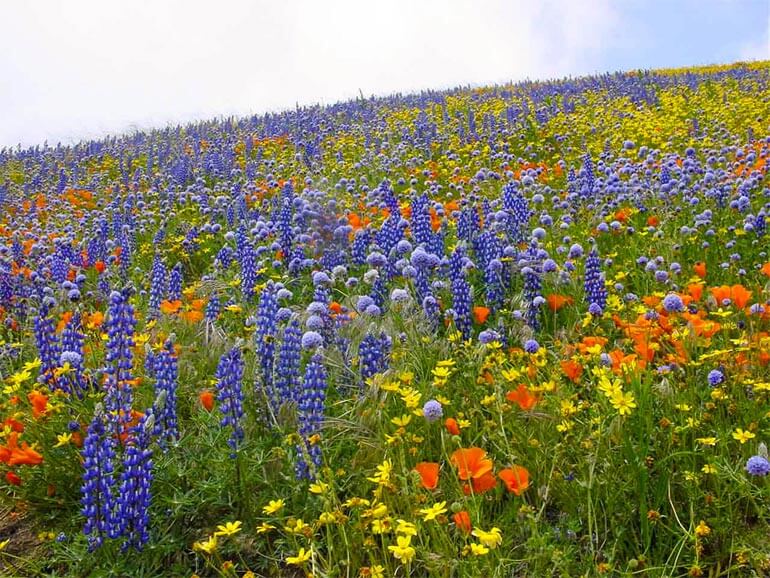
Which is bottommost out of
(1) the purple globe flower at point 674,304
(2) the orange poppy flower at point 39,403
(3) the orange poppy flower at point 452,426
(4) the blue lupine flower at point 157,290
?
(3) the orange poppy flower at point 452,426

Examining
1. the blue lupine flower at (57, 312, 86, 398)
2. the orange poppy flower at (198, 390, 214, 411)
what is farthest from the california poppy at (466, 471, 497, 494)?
the blue lupine flower at (57, 312, 86, 398)

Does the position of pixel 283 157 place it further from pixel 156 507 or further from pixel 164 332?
pixel 156 507

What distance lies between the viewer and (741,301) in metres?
3.43

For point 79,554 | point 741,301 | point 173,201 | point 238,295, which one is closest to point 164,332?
point 238,295

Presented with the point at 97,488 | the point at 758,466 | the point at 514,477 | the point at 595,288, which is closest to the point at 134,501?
the point at 97,488

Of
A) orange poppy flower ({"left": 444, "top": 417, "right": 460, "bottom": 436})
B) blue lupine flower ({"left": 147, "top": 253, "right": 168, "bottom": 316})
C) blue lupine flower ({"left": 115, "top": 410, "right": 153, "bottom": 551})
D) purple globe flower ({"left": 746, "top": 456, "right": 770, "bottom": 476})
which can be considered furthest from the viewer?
blue lupine flower ({"left": 147, "top": 253, "right": 168, "bottom": 316})

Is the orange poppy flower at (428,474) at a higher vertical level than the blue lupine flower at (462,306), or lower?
lower

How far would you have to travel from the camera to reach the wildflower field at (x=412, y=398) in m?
2.38

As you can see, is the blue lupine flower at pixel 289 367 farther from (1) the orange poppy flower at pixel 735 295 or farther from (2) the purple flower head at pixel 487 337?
(1) the orange poppy flower at pixel 735 295

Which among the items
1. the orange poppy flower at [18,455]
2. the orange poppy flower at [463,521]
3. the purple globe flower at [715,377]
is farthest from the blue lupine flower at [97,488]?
the purple globe flower at [715,377]

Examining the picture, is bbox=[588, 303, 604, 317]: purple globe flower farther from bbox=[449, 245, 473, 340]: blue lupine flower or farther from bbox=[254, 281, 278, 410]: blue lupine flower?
bbox=[254, 281, 278, 410]: blue lupine flower

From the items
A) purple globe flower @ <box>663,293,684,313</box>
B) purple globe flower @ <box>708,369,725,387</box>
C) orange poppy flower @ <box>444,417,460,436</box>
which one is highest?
purple globe flower @ <box>663,293,684,313</box>

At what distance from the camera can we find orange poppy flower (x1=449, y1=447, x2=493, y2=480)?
2.37 meters

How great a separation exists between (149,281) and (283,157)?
Answer: 16.5ft
